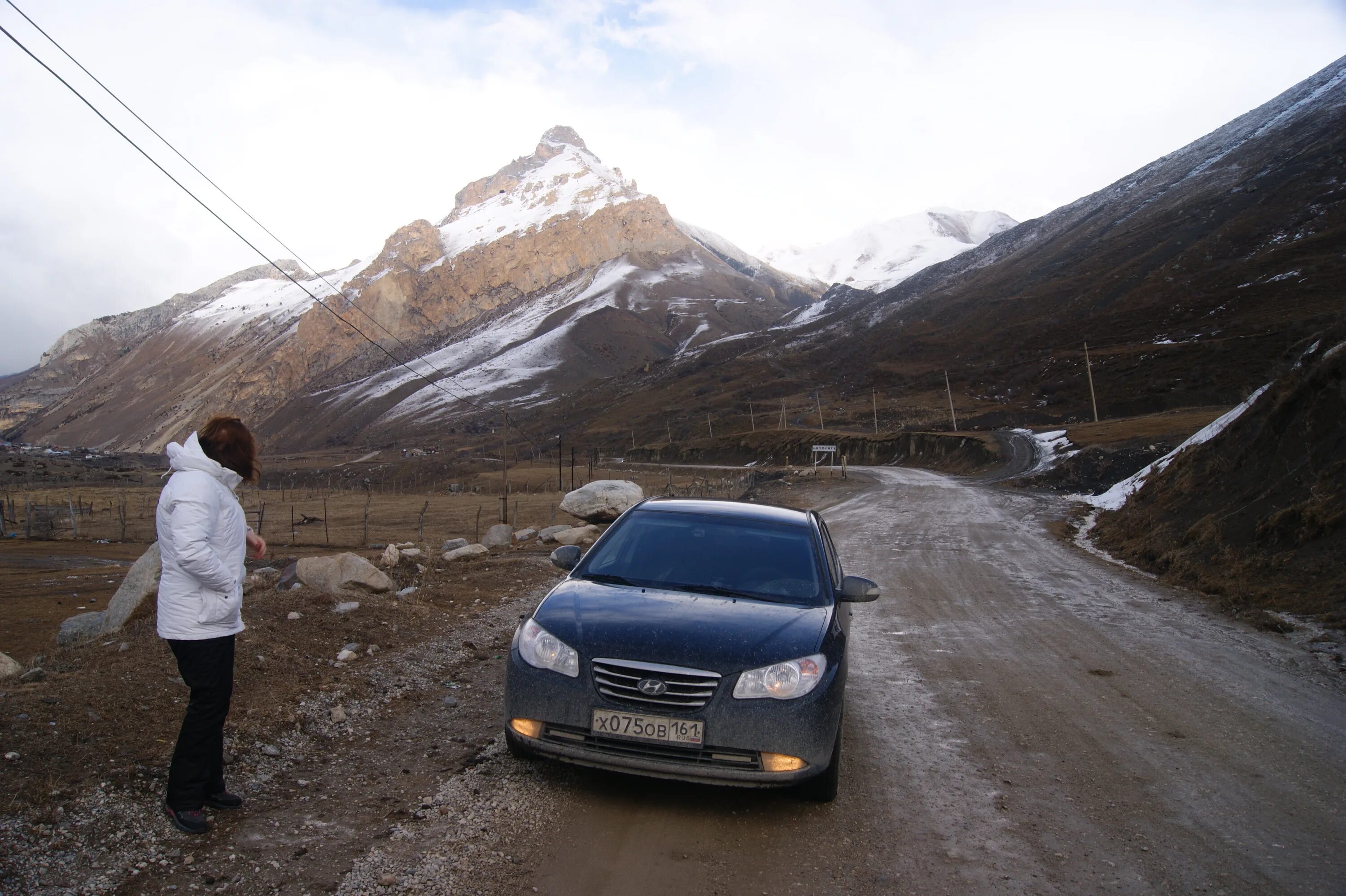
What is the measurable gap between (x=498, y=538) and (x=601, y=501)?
3.72 meters

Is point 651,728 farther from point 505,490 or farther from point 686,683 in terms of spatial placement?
point 505,490

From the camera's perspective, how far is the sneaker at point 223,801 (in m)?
4.00

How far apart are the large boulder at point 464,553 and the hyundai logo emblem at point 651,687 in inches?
391

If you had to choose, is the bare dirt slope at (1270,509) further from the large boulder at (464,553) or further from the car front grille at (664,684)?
the large boulder at (464,553)

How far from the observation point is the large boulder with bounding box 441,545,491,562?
1353cm

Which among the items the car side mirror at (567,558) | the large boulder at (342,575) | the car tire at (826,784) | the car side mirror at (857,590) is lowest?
the car tire at (826,784)

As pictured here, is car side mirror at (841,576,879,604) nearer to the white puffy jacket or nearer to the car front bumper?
the car front bumper

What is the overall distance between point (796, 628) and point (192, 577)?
10.1ft

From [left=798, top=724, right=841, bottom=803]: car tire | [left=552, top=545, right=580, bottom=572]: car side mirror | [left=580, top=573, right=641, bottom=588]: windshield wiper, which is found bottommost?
[left=798, top=724, right=841, bottom=803]: car tire

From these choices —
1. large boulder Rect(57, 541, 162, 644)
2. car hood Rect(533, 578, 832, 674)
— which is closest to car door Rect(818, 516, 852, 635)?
car hood Rect(533, 578, 832, 674)

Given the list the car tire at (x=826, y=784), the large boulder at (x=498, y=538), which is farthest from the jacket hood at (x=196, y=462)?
the large boulder at (x=498, y=538)

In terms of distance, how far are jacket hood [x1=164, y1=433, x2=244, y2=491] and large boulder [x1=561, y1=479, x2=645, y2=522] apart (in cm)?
1629

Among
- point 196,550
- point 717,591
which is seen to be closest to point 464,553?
point 717,591

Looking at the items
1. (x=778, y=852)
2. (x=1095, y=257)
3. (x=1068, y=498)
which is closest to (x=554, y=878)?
(x=778, y=852)
